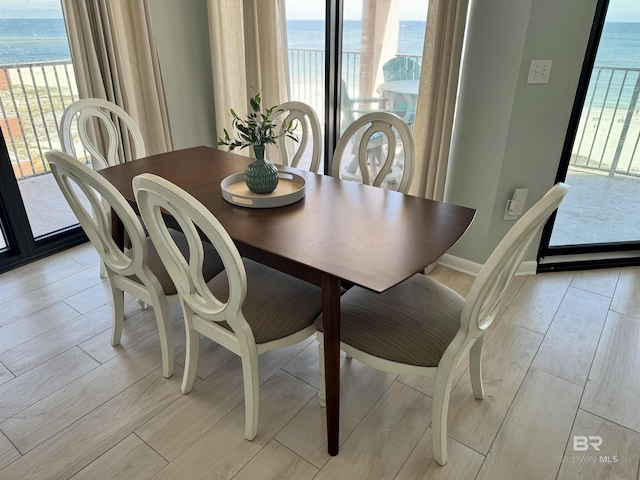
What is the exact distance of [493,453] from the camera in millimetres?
1564

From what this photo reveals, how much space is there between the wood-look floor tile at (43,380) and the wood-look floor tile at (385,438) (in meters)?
1.17

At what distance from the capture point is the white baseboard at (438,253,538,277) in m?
2.69

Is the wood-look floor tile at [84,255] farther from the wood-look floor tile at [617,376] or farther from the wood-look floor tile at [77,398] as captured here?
the wood-look floor tile at [617,376]

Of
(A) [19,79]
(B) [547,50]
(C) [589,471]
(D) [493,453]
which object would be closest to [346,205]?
(D) [493,453]

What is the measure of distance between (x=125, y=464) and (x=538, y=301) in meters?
2.13

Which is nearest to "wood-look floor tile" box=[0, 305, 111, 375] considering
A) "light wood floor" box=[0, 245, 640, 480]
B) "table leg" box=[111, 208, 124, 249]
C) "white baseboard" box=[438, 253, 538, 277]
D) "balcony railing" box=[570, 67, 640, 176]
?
"light wood floor" box=[0, 245, 640, 480]

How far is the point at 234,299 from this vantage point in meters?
1.38

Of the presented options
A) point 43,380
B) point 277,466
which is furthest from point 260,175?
point 43,380

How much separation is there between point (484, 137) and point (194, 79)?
213cm

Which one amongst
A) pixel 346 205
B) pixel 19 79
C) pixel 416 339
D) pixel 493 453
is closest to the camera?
pixel 416 339

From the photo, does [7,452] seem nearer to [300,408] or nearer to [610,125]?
→ [300,408]

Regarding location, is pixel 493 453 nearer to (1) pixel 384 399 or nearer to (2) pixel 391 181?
(1) pixel 384 399

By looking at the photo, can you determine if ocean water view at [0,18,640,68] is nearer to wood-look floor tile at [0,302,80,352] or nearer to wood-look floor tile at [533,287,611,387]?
wood-look floor tile at [533,287,611,387]

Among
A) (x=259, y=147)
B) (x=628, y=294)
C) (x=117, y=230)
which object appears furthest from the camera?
(x=628, y=294)
